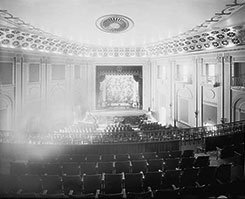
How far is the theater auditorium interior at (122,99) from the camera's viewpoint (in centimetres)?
796

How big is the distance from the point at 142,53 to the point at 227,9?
59.0 ft

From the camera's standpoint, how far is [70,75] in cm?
2653

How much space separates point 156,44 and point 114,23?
9.54 meters

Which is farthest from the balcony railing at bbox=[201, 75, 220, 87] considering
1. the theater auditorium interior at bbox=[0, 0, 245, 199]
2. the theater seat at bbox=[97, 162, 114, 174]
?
the theater seat at bbox=[97, 162, 114, 174]

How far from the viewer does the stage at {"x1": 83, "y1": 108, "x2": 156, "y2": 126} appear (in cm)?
2745

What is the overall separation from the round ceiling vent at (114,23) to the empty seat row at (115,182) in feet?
30.0

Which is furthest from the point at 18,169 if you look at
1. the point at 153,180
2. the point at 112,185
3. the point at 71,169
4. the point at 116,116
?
the point at 116,116

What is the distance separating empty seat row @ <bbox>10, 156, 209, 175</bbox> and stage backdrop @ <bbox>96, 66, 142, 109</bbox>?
883 inches

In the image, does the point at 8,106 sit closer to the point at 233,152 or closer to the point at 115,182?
the point at 115,182

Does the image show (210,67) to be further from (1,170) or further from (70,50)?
(1,170)

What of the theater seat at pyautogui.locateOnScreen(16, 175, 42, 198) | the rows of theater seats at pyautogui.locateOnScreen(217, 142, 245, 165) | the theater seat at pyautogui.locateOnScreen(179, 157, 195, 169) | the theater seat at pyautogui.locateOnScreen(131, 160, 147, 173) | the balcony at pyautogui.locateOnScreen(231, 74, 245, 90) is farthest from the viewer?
the balcony at pyautogui.locateOnScreen(231, 74, 245, 90)

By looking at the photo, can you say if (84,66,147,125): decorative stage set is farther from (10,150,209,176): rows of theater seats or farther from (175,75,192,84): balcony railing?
(10,150,209,176): rows of theater seats

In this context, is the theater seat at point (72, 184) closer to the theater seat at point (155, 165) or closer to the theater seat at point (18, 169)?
the theater seat at point (18, 169)

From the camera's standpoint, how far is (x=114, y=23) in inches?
620
